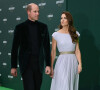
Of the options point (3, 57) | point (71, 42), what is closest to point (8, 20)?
point (3, 57)

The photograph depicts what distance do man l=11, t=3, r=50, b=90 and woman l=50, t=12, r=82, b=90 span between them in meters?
0.47

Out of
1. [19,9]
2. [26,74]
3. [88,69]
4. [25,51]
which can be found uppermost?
[19,9]

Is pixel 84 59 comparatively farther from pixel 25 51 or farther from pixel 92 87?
pixel 25 51

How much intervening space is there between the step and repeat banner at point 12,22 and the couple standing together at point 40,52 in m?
2.01

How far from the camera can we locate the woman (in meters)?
4.74

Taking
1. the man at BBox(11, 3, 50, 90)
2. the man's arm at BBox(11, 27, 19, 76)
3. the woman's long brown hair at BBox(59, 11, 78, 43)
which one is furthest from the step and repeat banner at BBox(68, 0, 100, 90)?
the man's arm at BBox(11, 27, 19, 76)

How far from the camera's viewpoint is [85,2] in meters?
Answer: 6.54

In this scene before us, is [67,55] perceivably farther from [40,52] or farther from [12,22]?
[12,22]

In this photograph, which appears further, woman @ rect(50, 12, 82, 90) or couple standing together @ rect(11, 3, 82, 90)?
woman @ rect(50, 12, 82, 90)

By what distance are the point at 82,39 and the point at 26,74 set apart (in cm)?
259

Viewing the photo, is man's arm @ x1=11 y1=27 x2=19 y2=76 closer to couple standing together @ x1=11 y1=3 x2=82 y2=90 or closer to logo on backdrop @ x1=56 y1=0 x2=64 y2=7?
couple standing together @ x1=11 y1=3 x2=82 y2=90

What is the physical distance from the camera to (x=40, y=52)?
4414mm

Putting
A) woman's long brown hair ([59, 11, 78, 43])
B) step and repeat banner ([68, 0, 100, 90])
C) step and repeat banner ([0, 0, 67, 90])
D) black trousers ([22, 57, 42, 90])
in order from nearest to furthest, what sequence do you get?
black trousers ([22, 57, 42, 90])
woman's long brown hair ([59, 11, 78, 43])
step and repeat banner ([68, 0, 100, 90])
step and repeat banner ([0, 0, 67, 90])

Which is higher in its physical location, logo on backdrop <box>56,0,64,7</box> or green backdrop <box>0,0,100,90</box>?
logo on backdrop <box>56,0,64,7</box>
